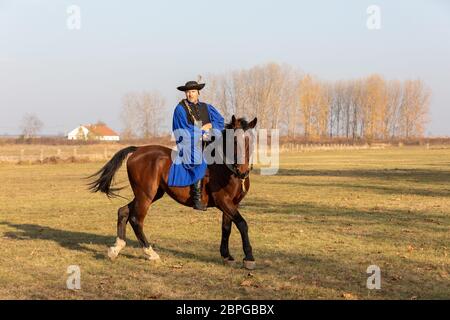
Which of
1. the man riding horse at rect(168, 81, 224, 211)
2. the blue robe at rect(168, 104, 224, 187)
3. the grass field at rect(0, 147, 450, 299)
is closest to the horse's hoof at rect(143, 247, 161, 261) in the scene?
the grass field at rect(0, 147, 450, 299)

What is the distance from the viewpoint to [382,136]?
12781 centimetres

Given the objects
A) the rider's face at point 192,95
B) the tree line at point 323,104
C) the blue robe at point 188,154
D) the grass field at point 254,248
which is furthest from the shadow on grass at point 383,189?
the tree line at point 323,104

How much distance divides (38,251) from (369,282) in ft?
22.3

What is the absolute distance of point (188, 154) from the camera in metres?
9.26

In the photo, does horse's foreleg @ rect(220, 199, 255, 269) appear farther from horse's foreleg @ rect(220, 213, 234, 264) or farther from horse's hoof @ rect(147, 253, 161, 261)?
horse's hoof @ rect(147, 253, 161, 261)

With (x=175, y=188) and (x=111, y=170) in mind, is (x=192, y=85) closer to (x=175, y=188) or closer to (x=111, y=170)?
(x=175, y=188)

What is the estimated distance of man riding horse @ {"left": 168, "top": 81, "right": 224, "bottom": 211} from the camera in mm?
9180

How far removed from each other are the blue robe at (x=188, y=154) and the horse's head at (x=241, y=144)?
0.80 metres

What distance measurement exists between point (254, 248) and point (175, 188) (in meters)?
2.39

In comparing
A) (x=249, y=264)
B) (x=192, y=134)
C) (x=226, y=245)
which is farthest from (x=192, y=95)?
(x=249, y=264)

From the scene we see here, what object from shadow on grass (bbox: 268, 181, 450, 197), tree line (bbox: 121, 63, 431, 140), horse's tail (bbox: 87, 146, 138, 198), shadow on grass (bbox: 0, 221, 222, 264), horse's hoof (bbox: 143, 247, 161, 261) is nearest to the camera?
horse's hoof (bbox: 143, 247, 161, 261)

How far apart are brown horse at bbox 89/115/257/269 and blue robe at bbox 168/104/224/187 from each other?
0.55 ft

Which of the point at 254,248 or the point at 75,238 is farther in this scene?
the point at 75,238
